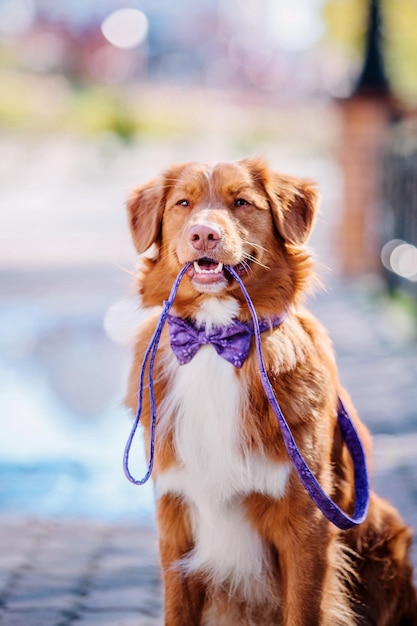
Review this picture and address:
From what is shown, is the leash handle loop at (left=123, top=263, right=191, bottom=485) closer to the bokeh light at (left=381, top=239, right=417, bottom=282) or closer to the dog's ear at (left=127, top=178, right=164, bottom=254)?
the dog's ear at (left=127, top=178, right=164, bottom=254)

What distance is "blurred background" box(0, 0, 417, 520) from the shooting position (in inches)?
257

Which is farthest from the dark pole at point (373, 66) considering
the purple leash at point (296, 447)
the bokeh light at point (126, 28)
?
the bokeh light at point (126, 28)

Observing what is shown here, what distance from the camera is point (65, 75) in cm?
5747

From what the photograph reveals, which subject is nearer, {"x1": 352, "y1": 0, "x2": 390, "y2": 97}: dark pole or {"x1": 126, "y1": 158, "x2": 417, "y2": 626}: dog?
{"x1": 126, "y1": 158, "x2": 417, "y2": 626}: dog

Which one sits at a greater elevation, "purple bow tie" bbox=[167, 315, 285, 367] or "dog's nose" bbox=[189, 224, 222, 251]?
"dog's nose" bbox=[189, 224, 222, 251]

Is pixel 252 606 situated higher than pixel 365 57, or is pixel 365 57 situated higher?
pixel 365 57

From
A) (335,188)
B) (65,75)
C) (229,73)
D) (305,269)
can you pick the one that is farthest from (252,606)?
(229,73)

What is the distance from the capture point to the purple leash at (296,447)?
3.00 metres

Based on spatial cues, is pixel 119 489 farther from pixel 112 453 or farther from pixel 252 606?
pixel 252 606

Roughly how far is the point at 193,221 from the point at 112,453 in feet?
11.2

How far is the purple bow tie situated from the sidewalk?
1234mm

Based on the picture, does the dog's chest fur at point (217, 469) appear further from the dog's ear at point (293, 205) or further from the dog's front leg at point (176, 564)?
the dog's ear at point (293, 205)

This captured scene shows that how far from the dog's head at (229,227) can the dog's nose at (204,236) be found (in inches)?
0.5

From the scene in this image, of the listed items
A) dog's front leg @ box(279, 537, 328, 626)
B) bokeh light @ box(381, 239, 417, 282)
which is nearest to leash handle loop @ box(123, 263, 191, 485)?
dog's front leg @ box(279, 537, 328, 626)
